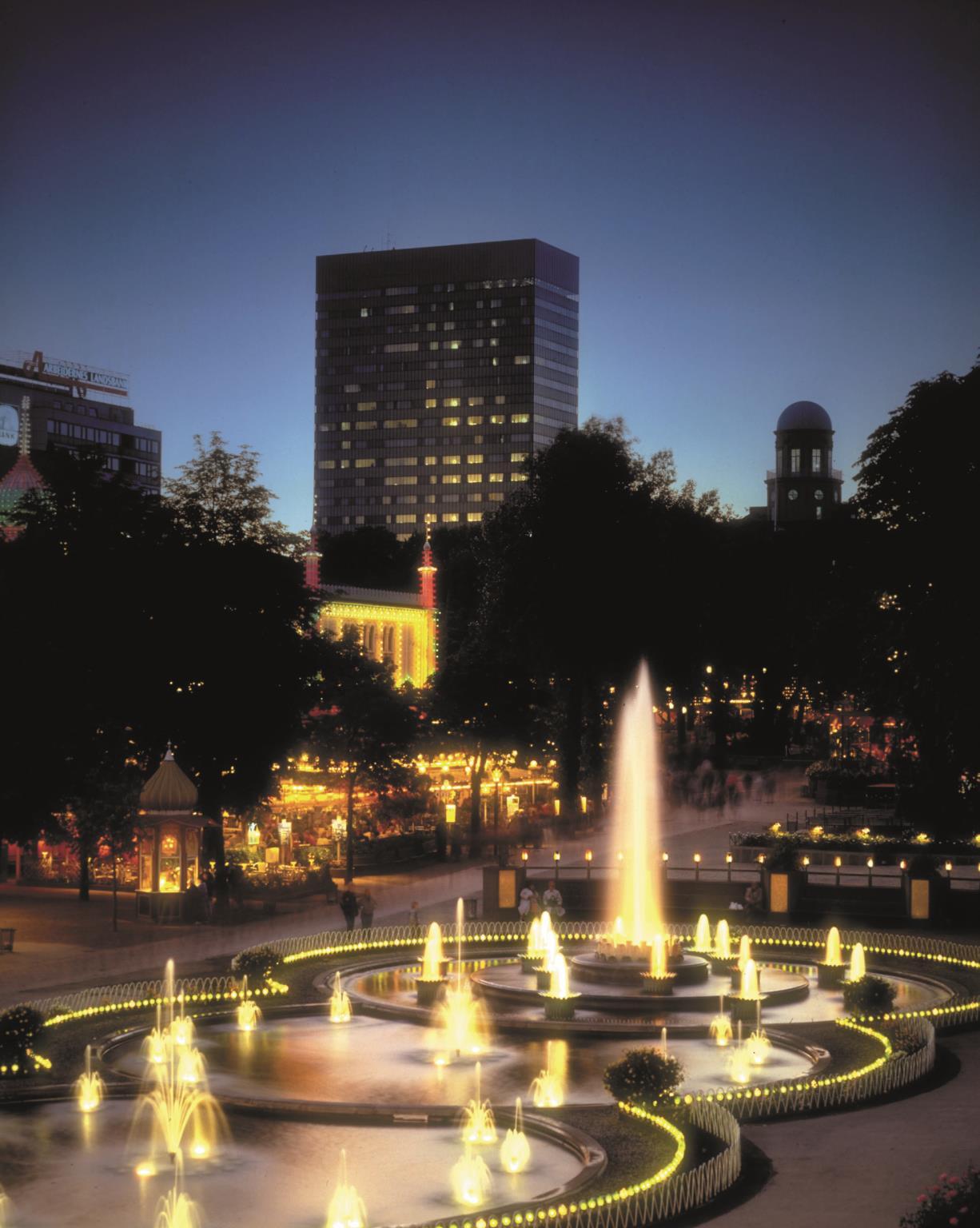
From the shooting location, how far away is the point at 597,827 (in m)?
73.3

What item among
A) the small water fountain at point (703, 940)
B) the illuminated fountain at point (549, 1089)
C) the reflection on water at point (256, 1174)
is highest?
the small water fountain at point (703, 940)

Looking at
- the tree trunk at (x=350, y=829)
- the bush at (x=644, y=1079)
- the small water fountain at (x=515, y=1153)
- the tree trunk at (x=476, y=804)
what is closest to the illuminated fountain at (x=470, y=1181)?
the small water fountain at (x=515, y=1153)

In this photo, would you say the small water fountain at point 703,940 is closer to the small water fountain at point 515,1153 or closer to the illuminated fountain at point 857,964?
the illuminated fountain at point 857,964

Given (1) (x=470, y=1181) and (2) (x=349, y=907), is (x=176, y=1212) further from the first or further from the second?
(2) (x=349, y=907)

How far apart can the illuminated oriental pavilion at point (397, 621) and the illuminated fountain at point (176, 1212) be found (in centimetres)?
6829

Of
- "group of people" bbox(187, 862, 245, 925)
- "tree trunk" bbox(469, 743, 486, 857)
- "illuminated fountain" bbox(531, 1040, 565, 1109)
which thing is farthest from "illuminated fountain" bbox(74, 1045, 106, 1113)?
"tree trunk" bbox(469, 743, 486, 857)

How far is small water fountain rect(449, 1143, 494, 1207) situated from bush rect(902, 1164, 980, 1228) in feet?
18.5

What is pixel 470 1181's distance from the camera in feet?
64.5

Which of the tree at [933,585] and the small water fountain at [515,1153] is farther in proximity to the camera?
the tree at [933,585]

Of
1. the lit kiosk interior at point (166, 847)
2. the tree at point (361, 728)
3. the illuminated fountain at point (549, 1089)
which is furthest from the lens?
the tree at point (361, 728)

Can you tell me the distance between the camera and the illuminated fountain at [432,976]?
32438mm

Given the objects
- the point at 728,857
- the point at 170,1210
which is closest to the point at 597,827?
the point at 728,857

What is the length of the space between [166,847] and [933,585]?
28713 millimetres

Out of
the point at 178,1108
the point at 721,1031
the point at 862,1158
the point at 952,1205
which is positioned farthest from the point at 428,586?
the point at 952,1205
